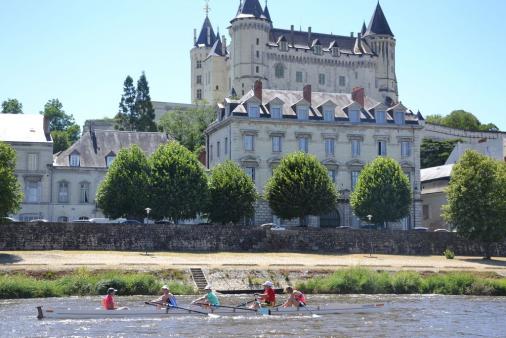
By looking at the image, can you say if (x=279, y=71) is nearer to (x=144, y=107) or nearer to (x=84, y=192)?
(x=144, y=107)

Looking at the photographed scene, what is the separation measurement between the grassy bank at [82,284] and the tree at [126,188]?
18.7 meters

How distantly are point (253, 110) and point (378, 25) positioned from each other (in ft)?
254

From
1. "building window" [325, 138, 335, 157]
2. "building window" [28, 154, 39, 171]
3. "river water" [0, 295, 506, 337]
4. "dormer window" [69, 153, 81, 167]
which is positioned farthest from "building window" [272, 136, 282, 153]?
"river water" [0, 295, 506, 337]

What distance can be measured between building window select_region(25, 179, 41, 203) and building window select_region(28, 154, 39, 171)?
1015 mm

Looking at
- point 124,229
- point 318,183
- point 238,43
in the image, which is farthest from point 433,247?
point 238,43

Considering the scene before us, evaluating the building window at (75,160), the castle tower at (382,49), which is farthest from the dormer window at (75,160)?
the castle tower at (382,49)

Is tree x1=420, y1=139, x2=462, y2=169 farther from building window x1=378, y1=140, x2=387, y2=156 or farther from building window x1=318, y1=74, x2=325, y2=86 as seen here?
building window x1=378, y1=140, x2=387, y2=156

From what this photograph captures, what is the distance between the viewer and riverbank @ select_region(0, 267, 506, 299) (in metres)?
43.5

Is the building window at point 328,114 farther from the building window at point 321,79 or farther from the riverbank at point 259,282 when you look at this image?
the building window at point 321,79

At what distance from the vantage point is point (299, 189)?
65.9 m

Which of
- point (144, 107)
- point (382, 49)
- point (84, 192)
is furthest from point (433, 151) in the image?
point (84, 192)

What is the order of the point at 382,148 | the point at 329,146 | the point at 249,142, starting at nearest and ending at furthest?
the point at 249,142, the point at 329,146, the point at 382,148

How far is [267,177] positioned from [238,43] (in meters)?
62.6

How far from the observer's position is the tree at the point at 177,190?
6395 centimetres
